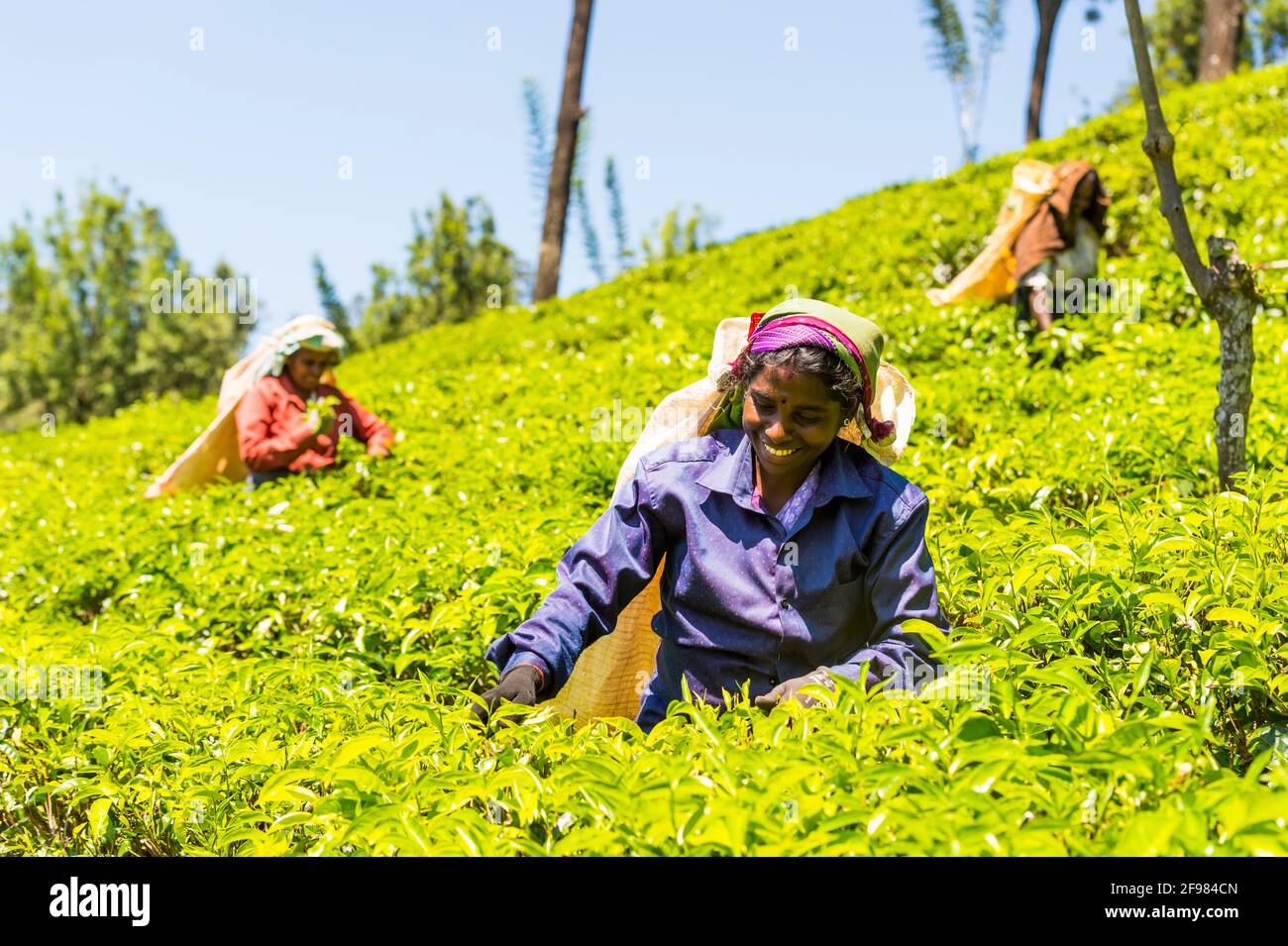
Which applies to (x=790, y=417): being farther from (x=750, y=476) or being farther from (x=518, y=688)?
(x=518, y=688)

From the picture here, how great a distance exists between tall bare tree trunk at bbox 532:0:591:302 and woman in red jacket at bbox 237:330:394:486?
9.14 meters

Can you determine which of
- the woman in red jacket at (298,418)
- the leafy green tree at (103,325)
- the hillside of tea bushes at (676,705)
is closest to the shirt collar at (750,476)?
the hillside of tea bushes at (676,705)

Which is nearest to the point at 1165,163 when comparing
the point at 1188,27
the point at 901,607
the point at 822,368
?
the point at 822,368

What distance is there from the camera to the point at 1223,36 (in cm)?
1559

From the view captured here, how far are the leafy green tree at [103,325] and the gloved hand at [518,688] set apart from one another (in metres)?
42.2

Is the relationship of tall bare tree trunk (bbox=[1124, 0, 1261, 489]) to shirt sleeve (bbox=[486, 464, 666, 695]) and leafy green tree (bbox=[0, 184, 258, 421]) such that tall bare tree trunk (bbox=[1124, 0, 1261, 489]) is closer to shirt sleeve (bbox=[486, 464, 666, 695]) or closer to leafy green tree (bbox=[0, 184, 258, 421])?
shirt sleeve (bbox=[486, 464, 666, 695])

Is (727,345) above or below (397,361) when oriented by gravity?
below

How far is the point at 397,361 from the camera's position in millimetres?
13250

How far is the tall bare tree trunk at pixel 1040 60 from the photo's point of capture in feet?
62.5

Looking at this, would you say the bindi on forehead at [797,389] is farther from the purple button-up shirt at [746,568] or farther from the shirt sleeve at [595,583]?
the shirt sleeve at [595,583]

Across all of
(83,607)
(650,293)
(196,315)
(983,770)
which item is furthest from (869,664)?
(196,315)

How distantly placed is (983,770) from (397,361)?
1225 cm
